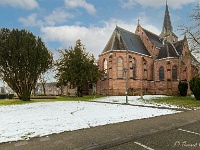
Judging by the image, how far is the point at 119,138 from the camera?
5.32 metres

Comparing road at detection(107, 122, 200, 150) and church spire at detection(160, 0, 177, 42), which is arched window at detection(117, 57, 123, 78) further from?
road at detection(107, 122, 200, 150)

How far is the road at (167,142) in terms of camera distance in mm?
4705

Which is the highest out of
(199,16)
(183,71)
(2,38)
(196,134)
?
(199,16)

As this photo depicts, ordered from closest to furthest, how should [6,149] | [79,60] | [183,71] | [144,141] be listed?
[6,149] < [144,141] < [79,60] < [183,71]

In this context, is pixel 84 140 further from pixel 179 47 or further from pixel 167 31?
pixel 167 31

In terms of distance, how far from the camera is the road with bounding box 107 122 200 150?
470 centimetres

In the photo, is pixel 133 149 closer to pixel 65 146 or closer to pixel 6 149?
pixel 65 146

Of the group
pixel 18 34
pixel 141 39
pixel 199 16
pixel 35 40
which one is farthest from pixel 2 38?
pixel 141 39

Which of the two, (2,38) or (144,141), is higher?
(2,38)

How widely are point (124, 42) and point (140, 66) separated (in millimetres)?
6703

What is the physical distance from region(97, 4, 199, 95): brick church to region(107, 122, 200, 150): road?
2786 centimetres

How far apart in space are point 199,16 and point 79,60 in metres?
20.1

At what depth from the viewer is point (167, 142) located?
16.9 ft

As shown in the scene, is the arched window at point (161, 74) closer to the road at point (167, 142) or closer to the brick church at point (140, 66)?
the brick church at point (140, 66)
